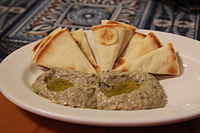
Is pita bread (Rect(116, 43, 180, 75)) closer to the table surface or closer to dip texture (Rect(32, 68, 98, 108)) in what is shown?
dip texture (Rect(32, 68, 98, 108))

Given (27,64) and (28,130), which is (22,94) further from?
(27,64)

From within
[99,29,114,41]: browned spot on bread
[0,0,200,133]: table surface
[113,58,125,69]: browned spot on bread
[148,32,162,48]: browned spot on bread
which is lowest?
[0,0,200,133]: table surface

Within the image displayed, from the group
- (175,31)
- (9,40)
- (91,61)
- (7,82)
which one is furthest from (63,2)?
(7,82)

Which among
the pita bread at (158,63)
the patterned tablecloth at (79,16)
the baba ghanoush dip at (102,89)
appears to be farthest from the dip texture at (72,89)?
the patterned tablecloth at (79,16)

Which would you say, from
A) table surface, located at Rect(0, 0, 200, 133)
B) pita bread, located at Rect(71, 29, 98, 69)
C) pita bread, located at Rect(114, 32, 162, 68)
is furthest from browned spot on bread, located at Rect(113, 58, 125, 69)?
table surface, located at Rect(0, 0, 200, 133)

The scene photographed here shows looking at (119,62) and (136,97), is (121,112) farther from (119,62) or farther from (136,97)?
(119,62)

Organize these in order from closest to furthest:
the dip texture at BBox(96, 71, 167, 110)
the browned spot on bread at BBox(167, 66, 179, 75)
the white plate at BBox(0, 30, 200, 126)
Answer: the white plate at BBox(0, 30, 200, 126) → the dip texture at BBox(96, 71, 167, 110) → the browned spot on bread at BBox(167, 66, 179, 75)

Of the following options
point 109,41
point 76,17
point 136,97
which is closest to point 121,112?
point 136,97
